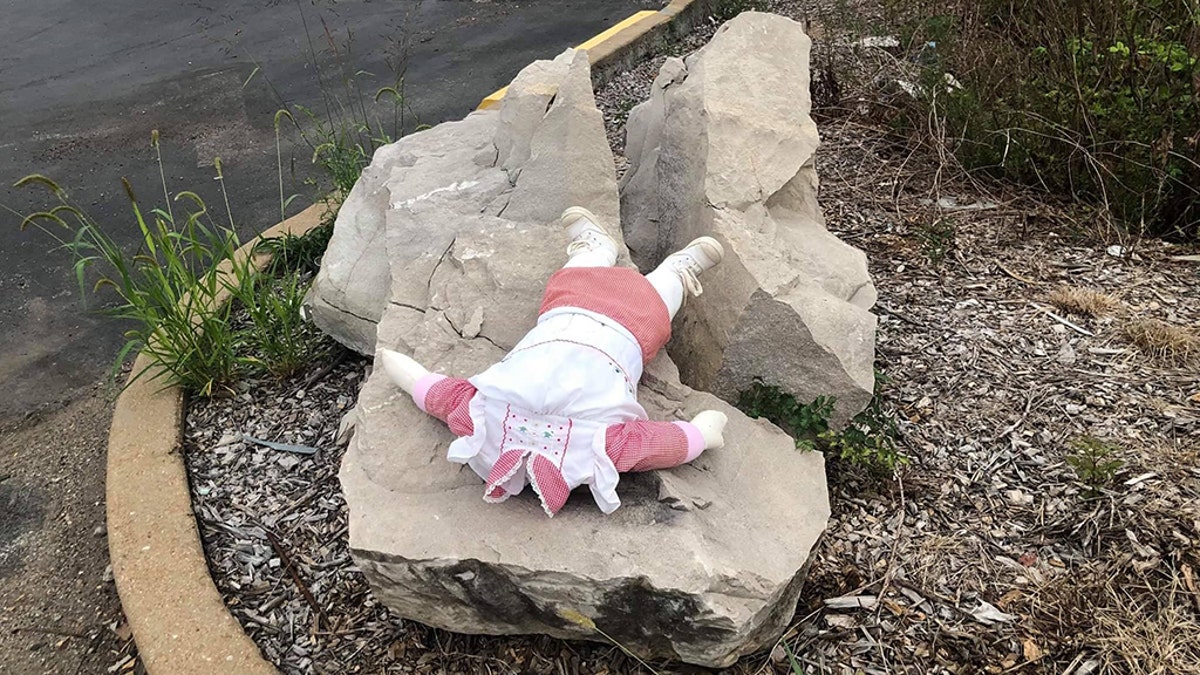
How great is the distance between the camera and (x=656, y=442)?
227cm

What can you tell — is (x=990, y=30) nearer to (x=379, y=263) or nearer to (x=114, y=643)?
(x=379, y=263)

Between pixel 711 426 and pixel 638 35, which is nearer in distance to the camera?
pixel 711 426

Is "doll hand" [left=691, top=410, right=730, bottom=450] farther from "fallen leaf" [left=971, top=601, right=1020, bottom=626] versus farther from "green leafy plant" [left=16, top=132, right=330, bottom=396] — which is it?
"green leafy plant" [left=16, top=132, right=330, bottom=396]

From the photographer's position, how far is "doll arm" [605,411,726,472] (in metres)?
2.24

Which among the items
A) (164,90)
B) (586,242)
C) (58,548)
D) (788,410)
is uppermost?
(586,242)

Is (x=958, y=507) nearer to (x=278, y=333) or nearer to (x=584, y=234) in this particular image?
(x=584, y=234)

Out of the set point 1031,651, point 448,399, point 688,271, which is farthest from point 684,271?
point 1031,651

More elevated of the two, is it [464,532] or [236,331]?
[464,532]

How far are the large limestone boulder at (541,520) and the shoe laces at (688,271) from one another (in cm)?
24

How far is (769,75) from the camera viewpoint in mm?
3594

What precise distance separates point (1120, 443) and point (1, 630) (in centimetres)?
348

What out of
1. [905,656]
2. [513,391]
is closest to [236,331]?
[513,391]

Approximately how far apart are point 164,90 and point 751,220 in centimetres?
477

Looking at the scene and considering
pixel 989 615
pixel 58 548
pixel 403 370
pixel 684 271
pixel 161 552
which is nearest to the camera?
pixel 989 615
